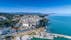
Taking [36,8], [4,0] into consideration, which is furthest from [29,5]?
[4,0]

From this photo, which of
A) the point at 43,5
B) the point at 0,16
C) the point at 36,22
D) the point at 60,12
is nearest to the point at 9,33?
the point at 0,16

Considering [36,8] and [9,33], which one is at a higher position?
[36,8]

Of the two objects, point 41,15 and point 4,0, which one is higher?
point 4,0

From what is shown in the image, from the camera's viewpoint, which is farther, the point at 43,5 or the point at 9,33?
the point at 43,5

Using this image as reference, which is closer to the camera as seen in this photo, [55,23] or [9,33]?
[9,33]

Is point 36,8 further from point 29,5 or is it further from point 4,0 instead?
point 4,0

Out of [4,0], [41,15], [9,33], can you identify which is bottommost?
[9,33]

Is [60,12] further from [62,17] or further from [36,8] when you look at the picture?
[36,8]
